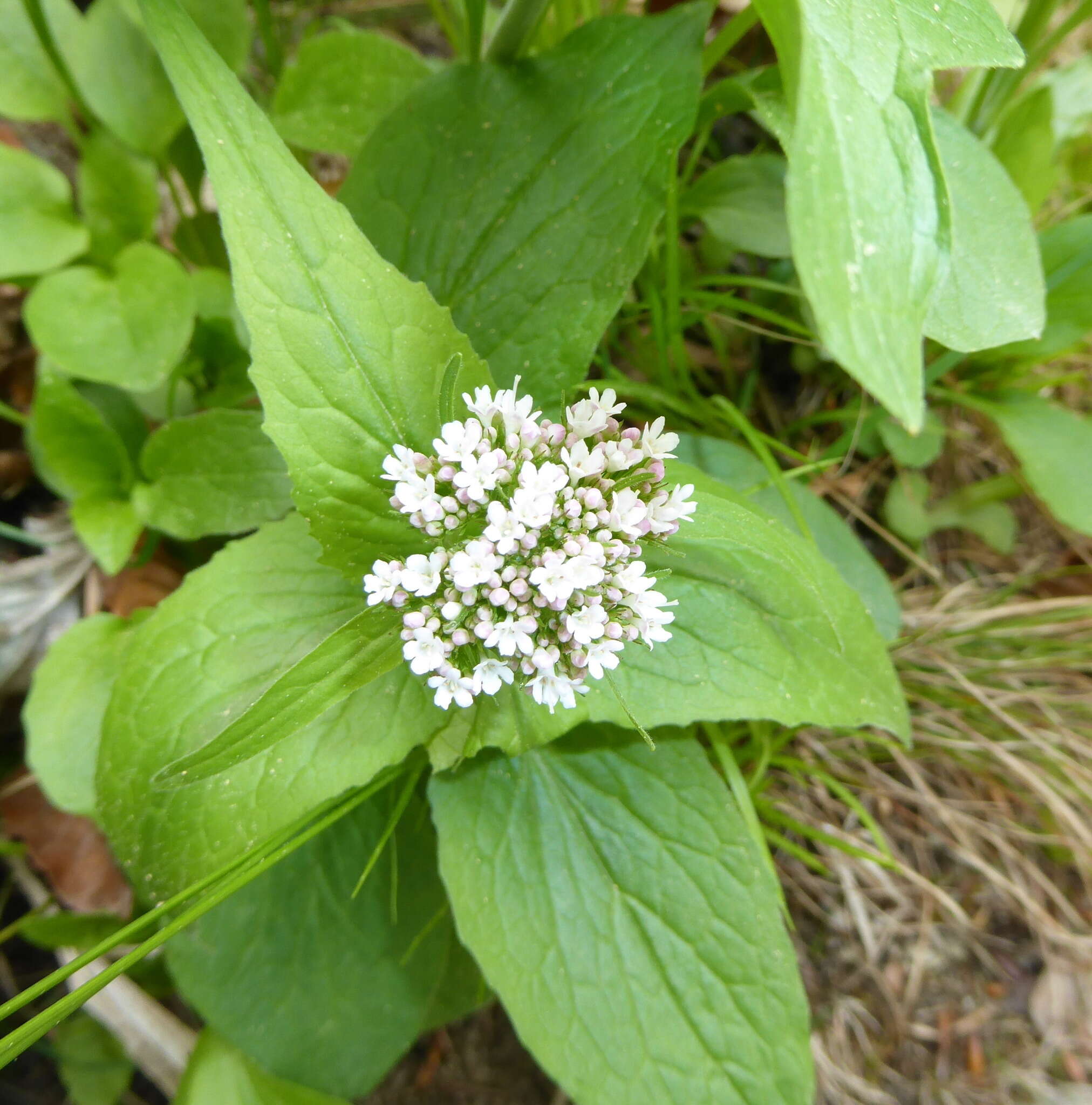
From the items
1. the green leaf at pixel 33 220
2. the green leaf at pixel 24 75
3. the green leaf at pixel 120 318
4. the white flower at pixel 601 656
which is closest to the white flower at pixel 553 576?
the white flower at pixel 601 656

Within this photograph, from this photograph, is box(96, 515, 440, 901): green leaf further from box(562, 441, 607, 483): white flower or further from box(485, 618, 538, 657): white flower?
box(562, 441, 607, 483): white flower

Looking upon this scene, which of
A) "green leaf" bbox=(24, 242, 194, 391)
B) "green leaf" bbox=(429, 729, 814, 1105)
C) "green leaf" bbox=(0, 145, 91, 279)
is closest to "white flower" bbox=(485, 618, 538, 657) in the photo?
"green leaf" bbox=(429, 729, 814, 1105)

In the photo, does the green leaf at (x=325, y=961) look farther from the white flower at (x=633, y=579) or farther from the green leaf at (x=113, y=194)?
the green leaf at (x=113, y=194)

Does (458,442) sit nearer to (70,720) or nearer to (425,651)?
(425,651)

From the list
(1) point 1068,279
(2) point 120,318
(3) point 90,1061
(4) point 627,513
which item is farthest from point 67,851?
(1) point 1068,279

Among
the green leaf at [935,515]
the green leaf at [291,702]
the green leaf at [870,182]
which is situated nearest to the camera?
the green leaf at [870,182]

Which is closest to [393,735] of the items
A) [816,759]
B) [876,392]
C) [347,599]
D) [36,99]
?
[347,599]
